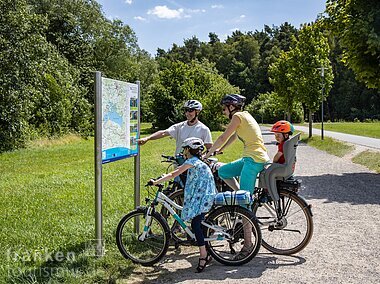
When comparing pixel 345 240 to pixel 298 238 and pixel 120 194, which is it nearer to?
pixel 298 238

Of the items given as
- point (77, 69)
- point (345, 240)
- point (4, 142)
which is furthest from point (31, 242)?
point (77, 69)

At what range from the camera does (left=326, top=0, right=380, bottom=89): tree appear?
10969mm

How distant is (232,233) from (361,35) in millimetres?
7914

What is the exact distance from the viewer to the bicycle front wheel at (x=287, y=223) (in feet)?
18.1

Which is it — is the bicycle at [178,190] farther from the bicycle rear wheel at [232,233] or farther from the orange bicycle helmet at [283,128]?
the orange bicycle helmet at [283,128]

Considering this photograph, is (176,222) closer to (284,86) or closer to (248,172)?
(248,172)

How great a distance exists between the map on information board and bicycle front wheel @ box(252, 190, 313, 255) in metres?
1.82

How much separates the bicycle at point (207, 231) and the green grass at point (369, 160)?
9076mm

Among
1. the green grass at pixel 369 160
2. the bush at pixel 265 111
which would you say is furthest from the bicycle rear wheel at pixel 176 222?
the bush at pixel 265 111

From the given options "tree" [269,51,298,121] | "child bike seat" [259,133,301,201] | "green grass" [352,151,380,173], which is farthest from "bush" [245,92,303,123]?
"child bike seat" [259,133,301,201]

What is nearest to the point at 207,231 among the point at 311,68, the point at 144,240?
the point at 144,240

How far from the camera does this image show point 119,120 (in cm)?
579

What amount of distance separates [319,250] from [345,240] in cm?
63

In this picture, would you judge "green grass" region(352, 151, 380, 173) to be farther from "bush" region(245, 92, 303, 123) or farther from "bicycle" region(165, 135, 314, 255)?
"bush" region(245, 92, 303, 123)
